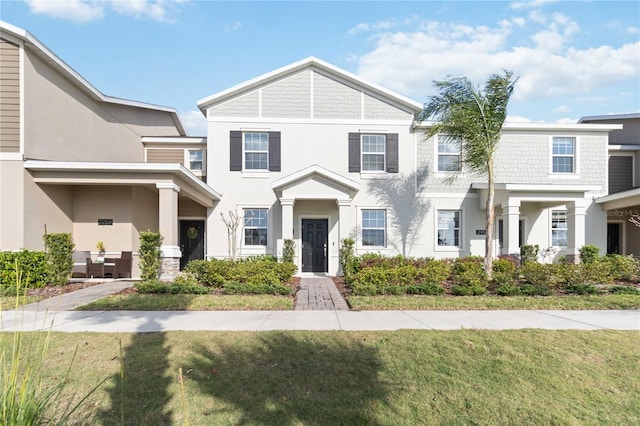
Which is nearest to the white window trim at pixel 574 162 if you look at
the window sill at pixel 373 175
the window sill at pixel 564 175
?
the window sill at pixel 564 175

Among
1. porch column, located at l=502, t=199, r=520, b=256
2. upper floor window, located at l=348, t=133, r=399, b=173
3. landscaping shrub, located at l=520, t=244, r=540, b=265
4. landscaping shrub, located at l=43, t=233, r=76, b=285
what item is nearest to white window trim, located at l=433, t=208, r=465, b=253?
porch column, located at l=502, t=199, r=520, b=256

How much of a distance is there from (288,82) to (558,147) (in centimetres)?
1179

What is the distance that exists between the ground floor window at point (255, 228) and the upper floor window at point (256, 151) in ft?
6.12

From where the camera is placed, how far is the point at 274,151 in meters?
15.0

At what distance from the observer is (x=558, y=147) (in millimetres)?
15578

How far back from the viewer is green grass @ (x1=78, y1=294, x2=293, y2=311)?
7.87 m

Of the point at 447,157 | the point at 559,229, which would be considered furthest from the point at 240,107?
the point at 559,229

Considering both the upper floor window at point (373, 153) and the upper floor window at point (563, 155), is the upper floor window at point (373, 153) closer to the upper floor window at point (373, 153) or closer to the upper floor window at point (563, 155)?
the upper floor window at point (373, 153)

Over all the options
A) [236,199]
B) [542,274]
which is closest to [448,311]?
[542,274]

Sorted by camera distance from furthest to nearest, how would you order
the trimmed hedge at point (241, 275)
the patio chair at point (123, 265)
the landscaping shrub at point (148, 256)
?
the patio chair at point (123, 265) < the landscaping shrub at point (148, 256) < the trimmed hedge at point (241, 275)

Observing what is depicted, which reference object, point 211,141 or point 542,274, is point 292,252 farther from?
point 542,274

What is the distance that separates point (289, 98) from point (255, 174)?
11.3ft

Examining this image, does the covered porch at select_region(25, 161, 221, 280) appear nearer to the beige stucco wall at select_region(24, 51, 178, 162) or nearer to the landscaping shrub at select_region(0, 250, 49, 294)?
the beige stucco wall at select_region(24, 51, 178, 162)

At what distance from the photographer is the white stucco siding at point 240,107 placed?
14938mm
